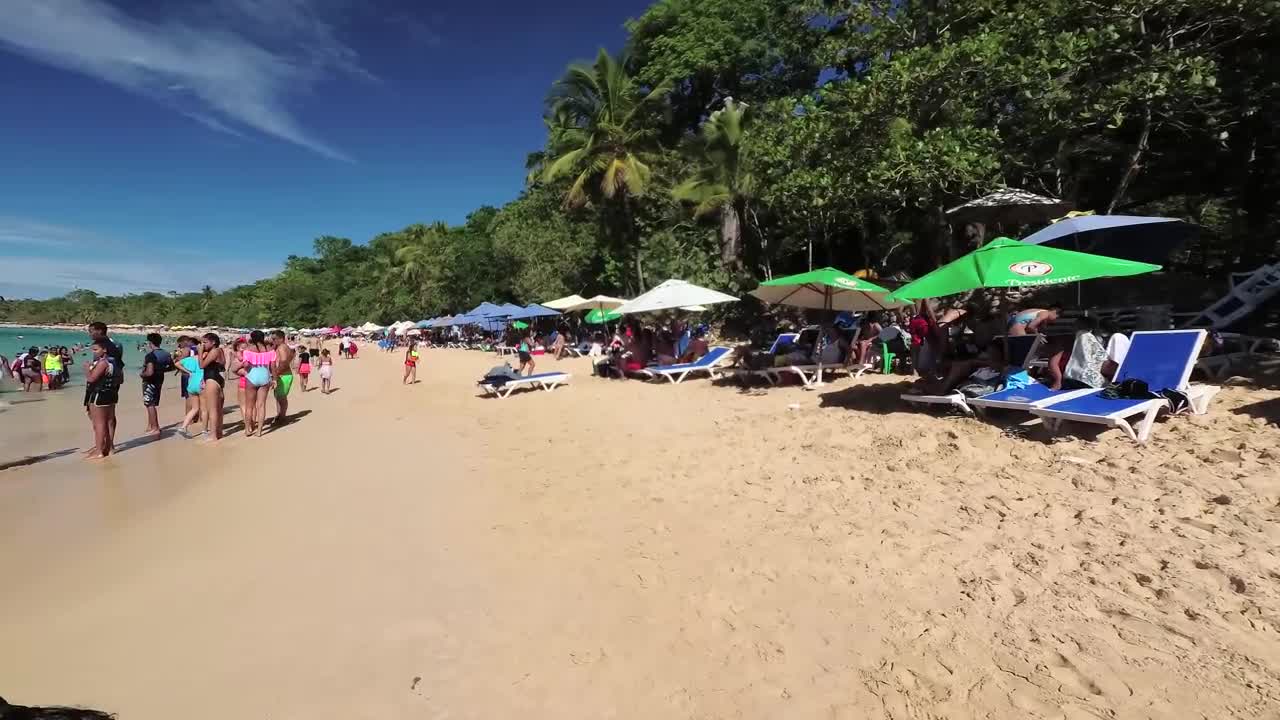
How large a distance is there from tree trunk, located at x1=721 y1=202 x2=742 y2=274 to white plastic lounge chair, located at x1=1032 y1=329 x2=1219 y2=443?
49.7 ft

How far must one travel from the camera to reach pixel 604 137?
2275 centimetres

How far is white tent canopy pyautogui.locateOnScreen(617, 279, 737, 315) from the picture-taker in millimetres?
11336

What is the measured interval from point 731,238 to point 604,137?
6471mm

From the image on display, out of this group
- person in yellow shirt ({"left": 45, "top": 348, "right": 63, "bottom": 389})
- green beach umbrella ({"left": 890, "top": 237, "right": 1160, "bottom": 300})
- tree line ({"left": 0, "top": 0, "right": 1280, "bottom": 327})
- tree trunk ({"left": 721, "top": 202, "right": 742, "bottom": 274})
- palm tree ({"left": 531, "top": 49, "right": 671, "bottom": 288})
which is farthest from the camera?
palm tree ({"left": 531, "top": 49, "right": 671, "bottom": 288})

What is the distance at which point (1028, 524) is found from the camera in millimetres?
3432

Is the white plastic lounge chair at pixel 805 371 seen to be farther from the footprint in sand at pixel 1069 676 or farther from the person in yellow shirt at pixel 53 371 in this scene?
the person in yellow shirt at pixel 53 371

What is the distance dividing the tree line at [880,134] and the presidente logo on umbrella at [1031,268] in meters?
3.45

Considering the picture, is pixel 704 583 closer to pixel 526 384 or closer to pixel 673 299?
pixel 673 299

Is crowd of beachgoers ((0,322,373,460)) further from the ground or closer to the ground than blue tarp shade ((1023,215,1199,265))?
closer to the ground

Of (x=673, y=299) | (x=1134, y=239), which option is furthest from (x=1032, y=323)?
(x=673, y=299)

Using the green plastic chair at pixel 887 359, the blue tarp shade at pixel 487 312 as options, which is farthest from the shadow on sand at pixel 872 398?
the blue tarp shade at pixel 487 312

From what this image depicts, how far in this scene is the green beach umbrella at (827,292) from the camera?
8195mm

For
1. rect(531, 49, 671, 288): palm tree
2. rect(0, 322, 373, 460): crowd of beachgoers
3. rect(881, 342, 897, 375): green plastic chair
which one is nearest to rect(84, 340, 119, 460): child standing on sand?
rect(0, 322, 373, 460): crowd of beachgoers

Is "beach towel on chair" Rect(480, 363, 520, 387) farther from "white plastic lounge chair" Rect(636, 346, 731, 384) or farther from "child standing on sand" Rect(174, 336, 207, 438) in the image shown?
"child standing on sand" Rect(174, 336, 207, 438)
